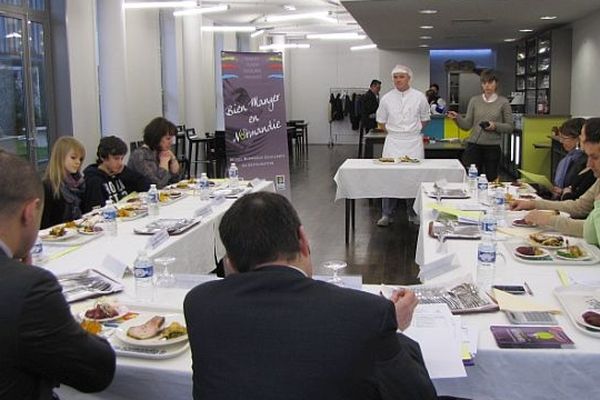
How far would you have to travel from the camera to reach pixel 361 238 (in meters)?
6.42

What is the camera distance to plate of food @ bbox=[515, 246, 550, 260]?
2676 mm

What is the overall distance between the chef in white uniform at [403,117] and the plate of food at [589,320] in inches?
193

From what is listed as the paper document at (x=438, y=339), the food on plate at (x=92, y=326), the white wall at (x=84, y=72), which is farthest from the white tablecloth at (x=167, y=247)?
the white wall at (x=84, y=72)

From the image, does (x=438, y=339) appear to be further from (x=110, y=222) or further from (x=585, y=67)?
(x=585, y=67)

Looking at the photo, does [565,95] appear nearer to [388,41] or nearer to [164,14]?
[388,41]

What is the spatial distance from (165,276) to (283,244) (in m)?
1.20

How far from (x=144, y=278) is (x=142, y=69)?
833cm

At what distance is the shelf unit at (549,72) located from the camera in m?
10.7

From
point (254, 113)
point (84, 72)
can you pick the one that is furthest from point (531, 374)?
point (84, 72)

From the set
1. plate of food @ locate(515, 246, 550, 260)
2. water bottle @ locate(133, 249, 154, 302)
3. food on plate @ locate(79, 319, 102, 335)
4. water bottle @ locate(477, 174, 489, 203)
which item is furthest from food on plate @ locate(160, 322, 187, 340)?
water bottle @ locate(477, 174, 489, 203)

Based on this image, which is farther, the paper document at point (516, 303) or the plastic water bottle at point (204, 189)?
the plastic water bottle at point (204, 189)

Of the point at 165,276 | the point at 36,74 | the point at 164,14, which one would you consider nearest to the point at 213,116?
the point at 164,14

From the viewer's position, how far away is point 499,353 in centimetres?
177

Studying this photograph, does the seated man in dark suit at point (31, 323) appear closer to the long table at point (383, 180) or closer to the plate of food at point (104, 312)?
the plate of food at point (104, 312)
